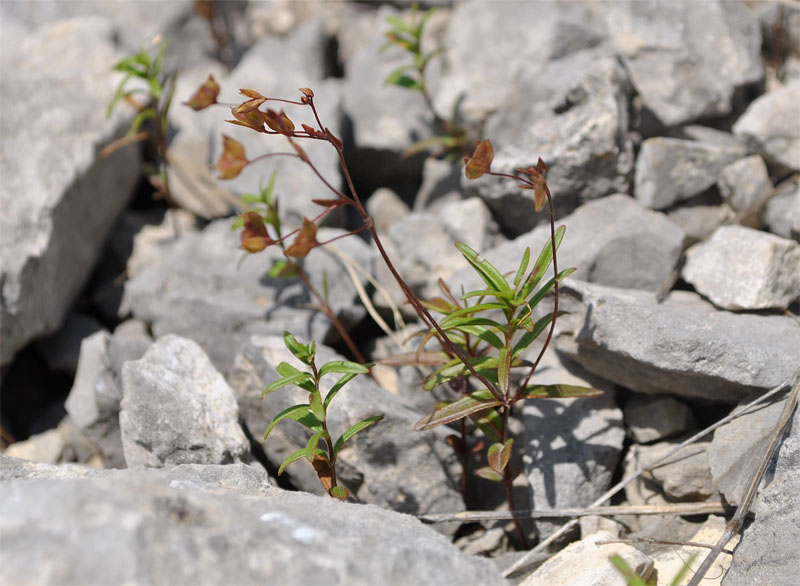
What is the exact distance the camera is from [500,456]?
2629mm

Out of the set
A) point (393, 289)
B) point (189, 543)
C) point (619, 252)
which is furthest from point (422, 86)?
point (189, 543)

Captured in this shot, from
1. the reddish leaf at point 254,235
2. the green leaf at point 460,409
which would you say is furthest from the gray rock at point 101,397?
the green leaf at point 460,409

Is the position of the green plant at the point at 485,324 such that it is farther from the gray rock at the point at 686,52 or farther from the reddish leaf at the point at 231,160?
the gray rock at the point at 686,52

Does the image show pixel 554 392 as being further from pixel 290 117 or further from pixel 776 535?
pixel 290 117

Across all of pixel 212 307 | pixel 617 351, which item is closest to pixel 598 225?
pixel 617 351

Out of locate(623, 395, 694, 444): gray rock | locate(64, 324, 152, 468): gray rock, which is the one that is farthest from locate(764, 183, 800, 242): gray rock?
locate(64, 324, 152, 468): gray rock

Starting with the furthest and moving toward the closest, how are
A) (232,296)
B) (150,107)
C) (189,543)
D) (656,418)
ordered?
(150,107) < (232,296) < (656,418) < (189,543)

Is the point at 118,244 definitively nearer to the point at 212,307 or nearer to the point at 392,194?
the point at 212,307

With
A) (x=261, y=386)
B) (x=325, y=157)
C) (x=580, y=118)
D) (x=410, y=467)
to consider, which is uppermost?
(x=580, y=118)

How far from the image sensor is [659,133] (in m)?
3.86

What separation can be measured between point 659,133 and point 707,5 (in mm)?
785

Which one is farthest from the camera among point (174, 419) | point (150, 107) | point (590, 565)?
point (150, 107)

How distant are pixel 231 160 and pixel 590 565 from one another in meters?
2.22

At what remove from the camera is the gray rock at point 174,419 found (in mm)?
2846
